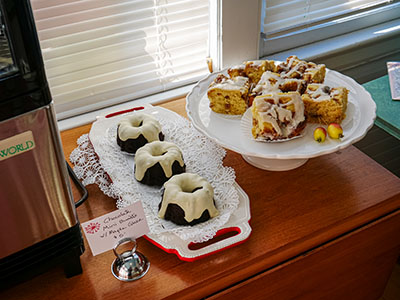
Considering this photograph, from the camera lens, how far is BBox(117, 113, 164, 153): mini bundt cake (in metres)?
1.04

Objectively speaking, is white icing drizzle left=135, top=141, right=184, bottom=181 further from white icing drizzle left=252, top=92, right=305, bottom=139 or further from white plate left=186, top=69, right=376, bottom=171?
white icing drizzle left=252, top=92, right=305, bottom=139

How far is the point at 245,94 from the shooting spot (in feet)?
3.55

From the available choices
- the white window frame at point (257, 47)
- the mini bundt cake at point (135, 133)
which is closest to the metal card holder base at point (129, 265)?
the mini bundt cake at point (135, 133)

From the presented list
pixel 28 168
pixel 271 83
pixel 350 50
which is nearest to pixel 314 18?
pixel 350 50

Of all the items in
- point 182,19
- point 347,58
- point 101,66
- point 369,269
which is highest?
point 182,19

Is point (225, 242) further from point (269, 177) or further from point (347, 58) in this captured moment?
point (347, 58)

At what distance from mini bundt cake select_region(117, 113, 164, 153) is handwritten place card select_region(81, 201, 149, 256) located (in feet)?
0.85

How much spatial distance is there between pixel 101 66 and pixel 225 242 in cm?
65

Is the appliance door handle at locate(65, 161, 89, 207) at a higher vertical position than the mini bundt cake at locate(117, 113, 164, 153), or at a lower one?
lower

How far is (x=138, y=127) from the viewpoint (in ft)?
3.49

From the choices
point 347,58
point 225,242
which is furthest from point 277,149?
point 347,58

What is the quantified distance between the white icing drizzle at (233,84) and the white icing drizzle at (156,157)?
0.20 meters

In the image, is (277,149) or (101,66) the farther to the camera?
(101,66)

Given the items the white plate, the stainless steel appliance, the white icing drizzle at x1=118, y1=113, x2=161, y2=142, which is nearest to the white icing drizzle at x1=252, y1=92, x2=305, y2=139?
the white plate
